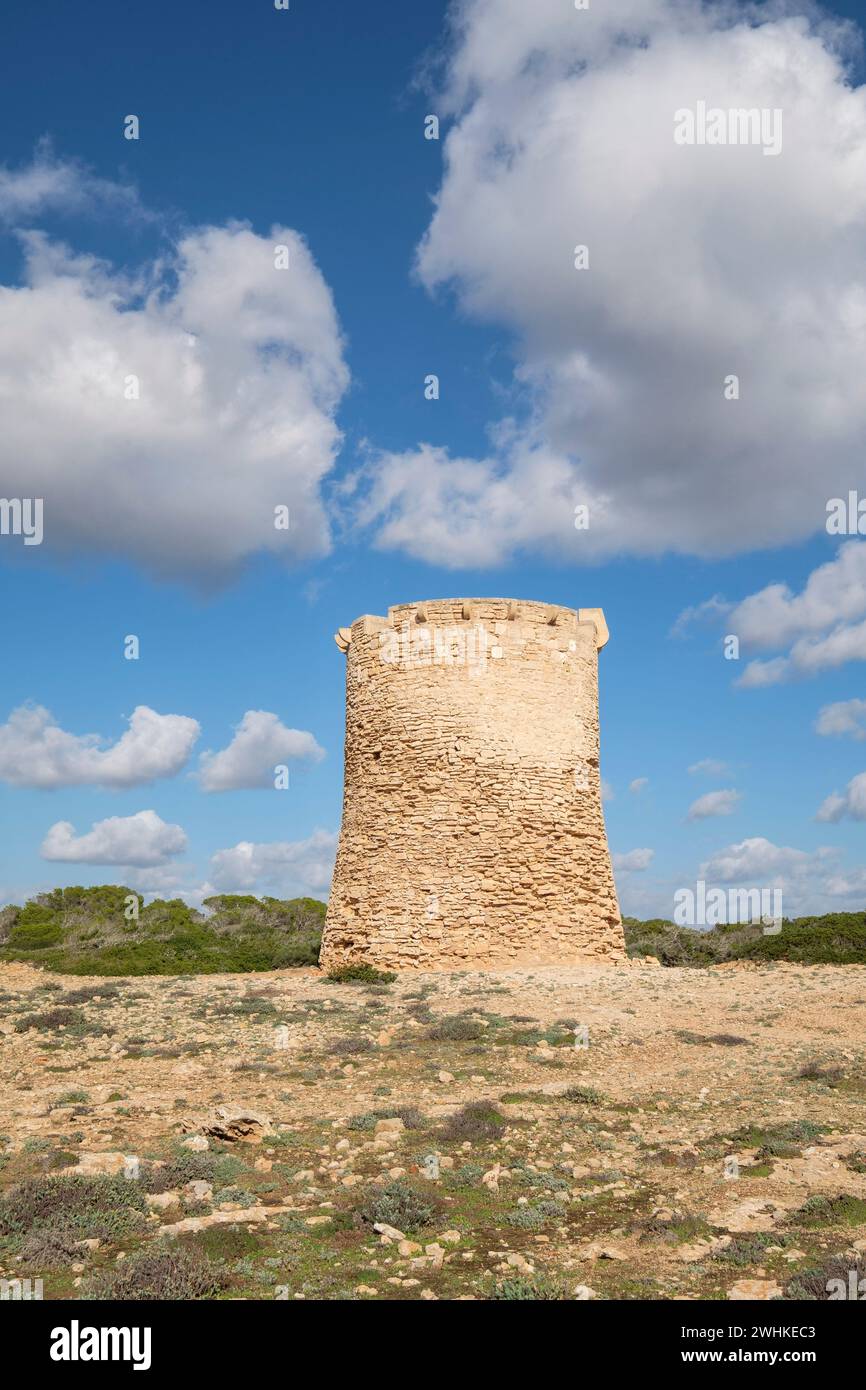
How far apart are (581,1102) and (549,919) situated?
826 centimetres

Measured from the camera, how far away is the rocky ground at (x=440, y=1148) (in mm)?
4547

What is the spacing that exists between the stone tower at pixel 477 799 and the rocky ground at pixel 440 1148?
12.0ft

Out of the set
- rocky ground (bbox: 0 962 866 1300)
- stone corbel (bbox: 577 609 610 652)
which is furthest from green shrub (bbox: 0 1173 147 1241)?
stone corbel (bbox: 577 609 610 652)

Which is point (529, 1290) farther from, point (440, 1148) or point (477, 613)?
point (477, 613)

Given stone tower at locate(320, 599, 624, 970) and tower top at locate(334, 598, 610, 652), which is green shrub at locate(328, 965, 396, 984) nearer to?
stone tower at locate(320, 599, 624, 970)

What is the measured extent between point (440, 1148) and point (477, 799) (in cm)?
943

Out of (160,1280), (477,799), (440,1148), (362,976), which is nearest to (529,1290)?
(160,1280)

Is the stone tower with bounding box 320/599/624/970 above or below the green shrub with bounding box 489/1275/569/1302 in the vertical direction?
above

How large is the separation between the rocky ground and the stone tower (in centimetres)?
365

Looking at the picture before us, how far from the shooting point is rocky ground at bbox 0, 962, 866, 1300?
4547mm

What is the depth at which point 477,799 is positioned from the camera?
1573 cm
